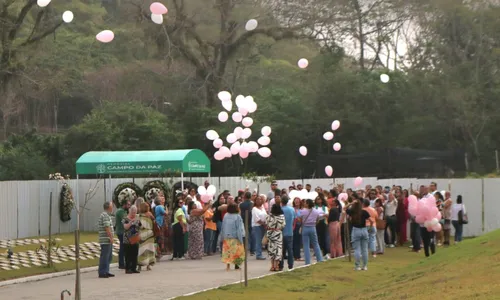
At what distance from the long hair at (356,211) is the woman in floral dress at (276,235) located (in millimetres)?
1757

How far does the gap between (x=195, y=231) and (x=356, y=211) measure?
6.57 meters

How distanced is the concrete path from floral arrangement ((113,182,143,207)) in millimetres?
11143

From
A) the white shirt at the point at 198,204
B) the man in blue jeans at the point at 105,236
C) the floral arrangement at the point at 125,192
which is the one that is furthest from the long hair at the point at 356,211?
the floral arrangement at the point at 125,192

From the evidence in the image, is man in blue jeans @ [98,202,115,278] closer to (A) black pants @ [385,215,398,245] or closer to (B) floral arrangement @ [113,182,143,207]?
(A) black pants @ [385,215,398,245]

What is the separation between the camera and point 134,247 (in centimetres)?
2208

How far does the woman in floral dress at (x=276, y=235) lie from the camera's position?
21688 millimetres

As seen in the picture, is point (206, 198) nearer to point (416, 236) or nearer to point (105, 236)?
point (416, 236)

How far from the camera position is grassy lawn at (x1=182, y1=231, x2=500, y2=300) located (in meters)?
12.3

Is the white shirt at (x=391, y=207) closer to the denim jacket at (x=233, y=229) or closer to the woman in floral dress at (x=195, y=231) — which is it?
the woman in floral dress at (x=195, y=231)

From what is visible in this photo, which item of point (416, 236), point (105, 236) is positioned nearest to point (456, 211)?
point (416, 236)

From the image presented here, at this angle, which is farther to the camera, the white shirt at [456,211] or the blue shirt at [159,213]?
the white shirt at [456,211]

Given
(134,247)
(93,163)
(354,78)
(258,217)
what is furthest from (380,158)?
Result: (134,247)

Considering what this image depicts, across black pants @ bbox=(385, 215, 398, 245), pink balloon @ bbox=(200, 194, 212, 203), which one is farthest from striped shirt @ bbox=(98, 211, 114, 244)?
black pants @ bbox=(385, 215, 398, 245)

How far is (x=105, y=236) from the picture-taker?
20656 mm
